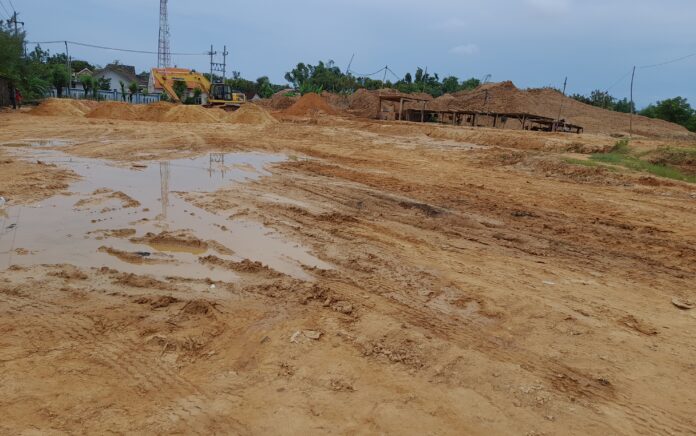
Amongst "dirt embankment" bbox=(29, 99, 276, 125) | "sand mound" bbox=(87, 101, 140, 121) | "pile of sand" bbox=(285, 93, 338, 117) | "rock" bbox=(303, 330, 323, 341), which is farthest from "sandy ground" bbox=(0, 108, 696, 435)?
"pile of sand" bbox=(285, 93, 338, 117)

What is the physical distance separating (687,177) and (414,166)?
6834 millimetres

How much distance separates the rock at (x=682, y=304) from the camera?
4527mm

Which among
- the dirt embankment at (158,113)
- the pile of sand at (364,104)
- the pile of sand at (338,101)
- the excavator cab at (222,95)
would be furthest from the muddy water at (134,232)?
the pile of sand at (338,101)

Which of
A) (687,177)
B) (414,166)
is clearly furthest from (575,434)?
(687,177)

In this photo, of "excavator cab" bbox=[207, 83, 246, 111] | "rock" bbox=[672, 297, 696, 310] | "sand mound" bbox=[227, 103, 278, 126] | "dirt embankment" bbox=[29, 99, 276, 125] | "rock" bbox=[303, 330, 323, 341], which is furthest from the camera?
"excavator cab" bbox=[207, 83, 246, 111]

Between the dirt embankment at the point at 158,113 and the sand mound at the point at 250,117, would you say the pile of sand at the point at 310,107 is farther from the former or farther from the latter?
the dirt embankment at the point at 158,113

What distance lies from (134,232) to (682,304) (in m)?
6.46

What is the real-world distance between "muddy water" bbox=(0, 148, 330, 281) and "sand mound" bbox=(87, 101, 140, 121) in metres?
22.5

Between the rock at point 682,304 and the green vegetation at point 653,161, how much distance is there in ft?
28.3

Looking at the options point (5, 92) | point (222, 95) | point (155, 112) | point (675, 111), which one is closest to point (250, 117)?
point (155, 112)

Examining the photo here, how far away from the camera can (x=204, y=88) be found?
42312mm

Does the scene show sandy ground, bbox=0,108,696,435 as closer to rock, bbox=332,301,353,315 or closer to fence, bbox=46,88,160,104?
rock, bbox=332,301,353,315

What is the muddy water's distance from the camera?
5.34m

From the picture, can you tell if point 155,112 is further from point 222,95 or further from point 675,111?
point 675,111
